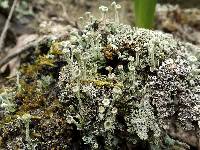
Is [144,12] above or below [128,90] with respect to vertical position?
above

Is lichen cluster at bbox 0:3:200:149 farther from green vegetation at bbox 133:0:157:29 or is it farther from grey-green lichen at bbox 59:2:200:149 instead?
green vegetation at bbox 133:0:157:29

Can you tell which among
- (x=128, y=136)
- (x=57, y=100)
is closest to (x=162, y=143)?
(x=128, y=136)

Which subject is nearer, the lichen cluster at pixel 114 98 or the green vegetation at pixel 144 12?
the lichen cluster at pixel 114 98

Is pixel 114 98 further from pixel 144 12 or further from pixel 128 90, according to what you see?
pixel 144 12

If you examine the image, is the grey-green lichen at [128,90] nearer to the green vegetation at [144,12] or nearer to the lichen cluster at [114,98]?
the lichen cluster at [114,98]

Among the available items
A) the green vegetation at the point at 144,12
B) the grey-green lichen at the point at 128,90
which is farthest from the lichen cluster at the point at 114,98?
the green vegetation at the point at 144,12

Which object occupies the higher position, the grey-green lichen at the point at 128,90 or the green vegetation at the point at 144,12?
the green vegetation at the point at 144,12

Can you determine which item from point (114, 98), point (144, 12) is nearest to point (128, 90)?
point (114, 98)
